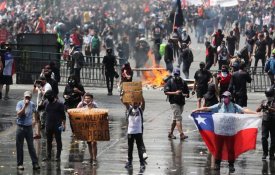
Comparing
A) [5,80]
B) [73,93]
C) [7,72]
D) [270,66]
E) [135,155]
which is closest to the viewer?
[135,155]

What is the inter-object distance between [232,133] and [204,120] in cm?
61

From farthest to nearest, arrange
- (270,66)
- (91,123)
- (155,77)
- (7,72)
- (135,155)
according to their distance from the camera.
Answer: (155,77)
(270,66)
(7,72)
(135,155)
(91,123)

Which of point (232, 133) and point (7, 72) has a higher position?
point (7, 72)

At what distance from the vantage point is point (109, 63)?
37062 millimetres

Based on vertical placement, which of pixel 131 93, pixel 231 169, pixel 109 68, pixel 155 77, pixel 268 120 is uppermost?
pixel 131 93

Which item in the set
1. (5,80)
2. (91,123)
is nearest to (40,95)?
(91,123)

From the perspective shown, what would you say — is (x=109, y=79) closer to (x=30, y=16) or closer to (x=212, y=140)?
(x=212, y=140)

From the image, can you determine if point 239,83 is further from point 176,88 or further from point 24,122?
point 24,122

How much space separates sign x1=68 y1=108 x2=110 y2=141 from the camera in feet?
75.8

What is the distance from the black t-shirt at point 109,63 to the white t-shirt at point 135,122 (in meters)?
14.1

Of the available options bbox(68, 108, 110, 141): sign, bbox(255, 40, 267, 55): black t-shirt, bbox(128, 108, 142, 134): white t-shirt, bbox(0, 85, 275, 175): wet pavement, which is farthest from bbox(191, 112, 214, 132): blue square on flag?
bbox(255, 40, 267, 55): black t-shirt

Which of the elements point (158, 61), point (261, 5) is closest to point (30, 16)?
point (261, 5)

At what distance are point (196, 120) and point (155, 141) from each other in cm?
327

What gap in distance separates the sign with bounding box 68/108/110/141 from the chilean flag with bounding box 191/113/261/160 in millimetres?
2001
